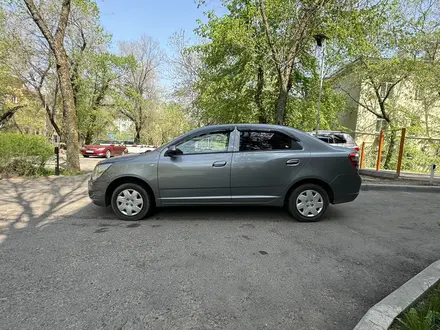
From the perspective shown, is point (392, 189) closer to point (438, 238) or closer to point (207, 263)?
point (438, 238)

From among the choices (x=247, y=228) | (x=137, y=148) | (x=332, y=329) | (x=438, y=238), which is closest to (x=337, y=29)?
Result: (x=438, y=238)

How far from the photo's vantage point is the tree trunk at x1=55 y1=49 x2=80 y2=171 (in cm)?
952

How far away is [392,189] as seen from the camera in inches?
318

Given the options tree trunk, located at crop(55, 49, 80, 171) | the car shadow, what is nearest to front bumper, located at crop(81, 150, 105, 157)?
tree trunk, located at crop(55, 49, 80, 171)

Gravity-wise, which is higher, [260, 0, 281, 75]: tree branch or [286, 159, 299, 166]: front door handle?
[260, 0, 281, 75]: tree branch

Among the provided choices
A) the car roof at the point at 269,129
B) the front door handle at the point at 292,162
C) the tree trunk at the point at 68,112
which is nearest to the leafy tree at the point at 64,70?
the tree trunk at the point at 68,112

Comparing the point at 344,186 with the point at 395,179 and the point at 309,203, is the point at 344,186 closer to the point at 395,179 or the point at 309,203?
the point at 309,203

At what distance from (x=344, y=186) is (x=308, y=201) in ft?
2.24

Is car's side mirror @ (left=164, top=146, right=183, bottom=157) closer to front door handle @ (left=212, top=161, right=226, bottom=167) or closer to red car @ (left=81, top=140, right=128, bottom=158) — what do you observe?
front door handle @ (left=212, top=161, right=226, bottom=167)

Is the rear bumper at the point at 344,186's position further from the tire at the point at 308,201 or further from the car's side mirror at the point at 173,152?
the car's side mirror at the point at 173,152

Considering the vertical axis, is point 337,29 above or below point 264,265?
above

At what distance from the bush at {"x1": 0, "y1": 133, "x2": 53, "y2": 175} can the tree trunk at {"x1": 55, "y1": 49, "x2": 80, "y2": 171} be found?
0.97 m

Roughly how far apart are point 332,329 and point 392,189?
7.38m

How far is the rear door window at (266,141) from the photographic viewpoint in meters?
4.68
